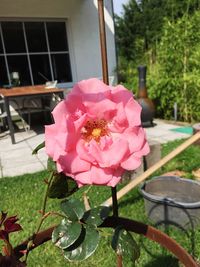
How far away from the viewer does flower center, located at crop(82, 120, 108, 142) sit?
2.17ft

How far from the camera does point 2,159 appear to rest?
15.2ft

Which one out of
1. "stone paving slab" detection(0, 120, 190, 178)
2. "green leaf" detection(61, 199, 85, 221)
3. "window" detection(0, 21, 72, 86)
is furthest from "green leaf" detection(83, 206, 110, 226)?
"window" detection(0, 21, 72, 86)

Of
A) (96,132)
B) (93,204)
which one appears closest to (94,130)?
(96,132)

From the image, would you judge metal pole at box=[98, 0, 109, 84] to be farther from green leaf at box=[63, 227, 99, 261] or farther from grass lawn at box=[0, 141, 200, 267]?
grass lawn at box=[0, 141, 200, 267]

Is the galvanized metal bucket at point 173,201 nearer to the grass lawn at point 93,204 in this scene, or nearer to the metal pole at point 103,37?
the grass lawn at point 93,204

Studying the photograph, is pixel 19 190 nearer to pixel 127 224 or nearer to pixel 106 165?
pixel 127 224

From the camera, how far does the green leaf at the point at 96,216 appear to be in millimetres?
760

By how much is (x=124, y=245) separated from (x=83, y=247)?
11cm

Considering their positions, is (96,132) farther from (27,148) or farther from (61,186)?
(27,148)

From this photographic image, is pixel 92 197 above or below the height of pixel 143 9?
below

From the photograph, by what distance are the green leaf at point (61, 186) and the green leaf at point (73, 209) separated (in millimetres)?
40

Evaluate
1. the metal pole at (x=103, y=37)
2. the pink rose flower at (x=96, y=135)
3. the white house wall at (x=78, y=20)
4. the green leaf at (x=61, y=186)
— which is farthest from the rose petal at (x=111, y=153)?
the white house wall at (x=78, y=20)

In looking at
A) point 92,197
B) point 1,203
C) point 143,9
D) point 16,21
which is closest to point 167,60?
point 16,21

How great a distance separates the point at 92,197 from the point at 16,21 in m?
5.99
